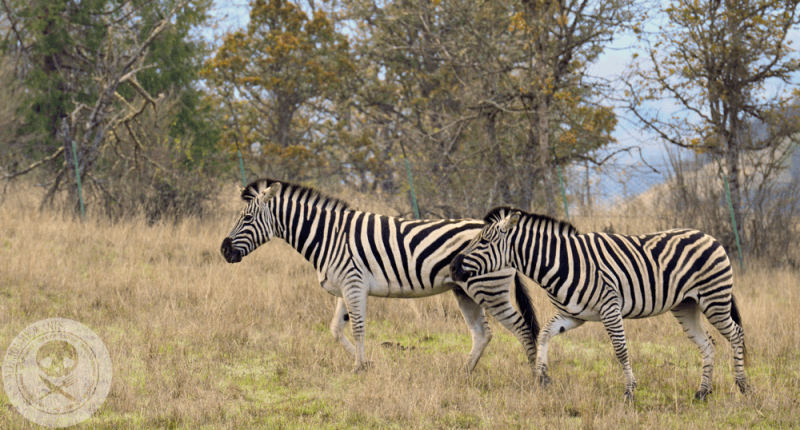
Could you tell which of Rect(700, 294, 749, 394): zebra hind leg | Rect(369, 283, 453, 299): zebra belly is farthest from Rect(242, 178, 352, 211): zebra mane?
Rect(700, 294, 749, 394): zebra hind leg

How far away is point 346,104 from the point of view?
20.8 metres

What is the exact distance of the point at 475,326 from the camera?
6266 mm

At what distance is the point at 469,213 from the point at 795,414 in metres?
8.82

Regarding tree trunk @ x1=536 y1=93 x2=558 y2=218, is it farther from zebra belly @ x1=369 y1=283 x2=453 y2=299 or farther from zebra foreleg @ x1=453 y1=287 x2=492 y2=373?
zebra belly @ x1=369 y1=283 x2=453 y2=299

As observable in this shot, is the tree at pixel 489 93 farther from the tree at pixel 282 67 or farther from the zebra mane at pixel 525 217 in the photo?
the zebra mane at pixel 525 217

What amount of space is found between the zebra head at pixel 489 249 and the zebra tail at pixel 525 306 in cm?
74

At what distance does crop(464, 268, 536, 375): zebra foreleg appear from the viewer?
5832 millimetres

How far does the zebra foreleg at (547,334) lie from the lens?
554cm

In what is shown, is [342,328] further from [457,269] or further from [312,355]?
[457,269]

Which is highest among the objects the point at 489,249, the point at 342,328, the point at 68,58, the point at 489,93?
the point at 68,58

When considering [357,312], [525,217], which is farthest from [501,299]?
[357,312]

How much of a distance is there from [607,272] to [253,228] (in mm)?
3393

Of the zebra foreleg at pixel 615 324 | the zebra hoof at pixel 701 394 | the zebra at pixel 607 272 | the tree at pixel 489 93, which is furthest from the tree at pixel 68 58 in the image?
the zebra hoof at pixel 701 394

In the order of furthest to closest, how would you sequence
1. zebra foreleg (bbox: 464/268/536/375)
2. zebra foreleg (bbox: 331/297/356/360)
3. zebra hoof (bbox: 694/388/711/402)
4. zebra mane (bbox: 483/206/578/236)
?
zebra foreleg (bbox: 331/297/356/360) < zebra foreleg (bbox: 464/268/536/375) < zebra mane (bbox: 483/206/578/236) < zebra hoof (bbox: 694/388/711/402)
